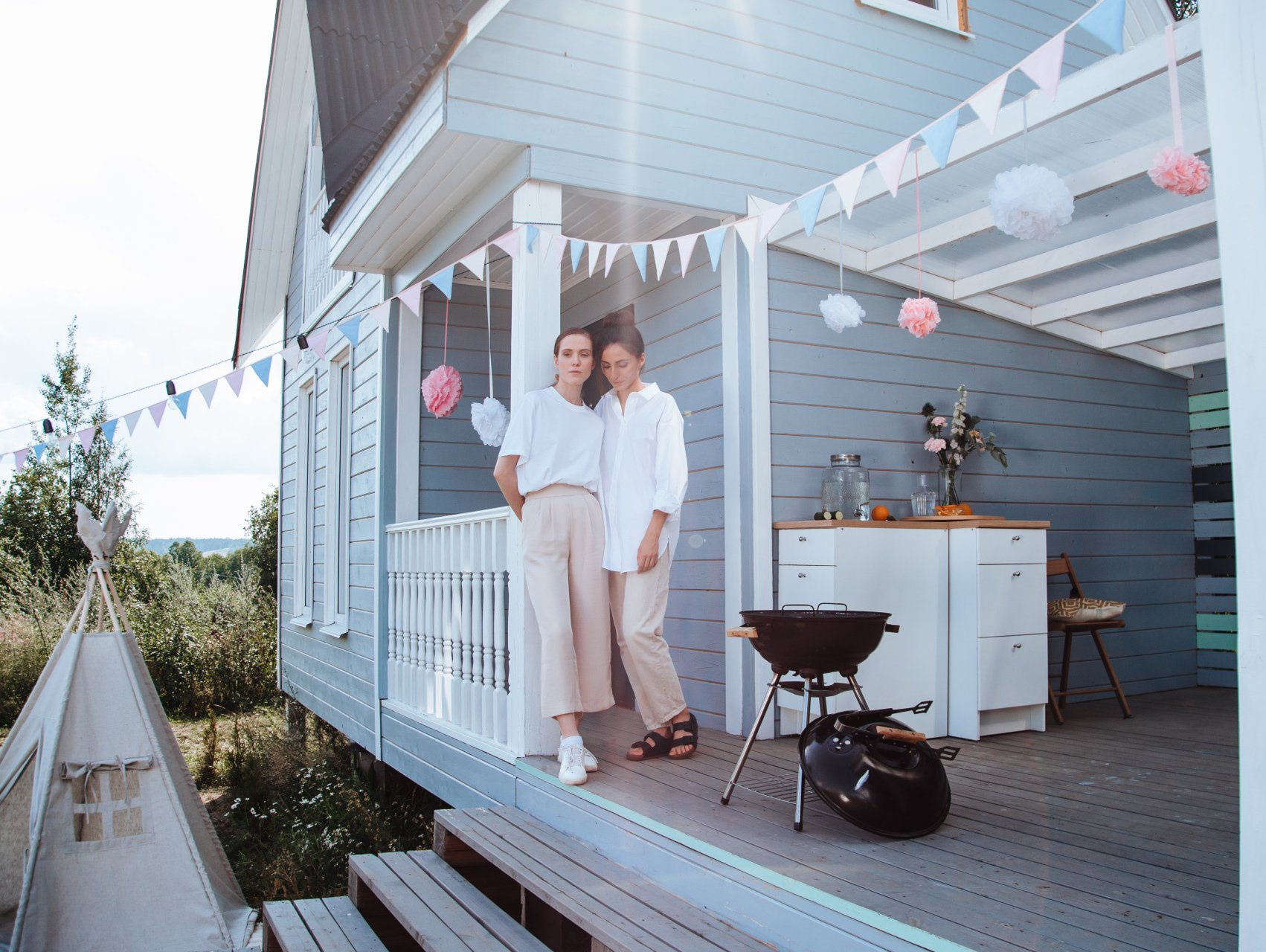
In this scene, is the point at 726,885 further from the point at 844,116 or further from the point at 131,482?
the point at 131,482

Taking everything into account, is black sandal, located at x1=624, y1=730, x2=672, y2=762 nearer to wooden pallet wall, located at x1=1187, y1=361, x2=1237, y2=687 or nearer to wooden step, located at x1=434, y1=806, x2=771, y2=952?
wooden step, located at x1=434, y1=806, x2=771, y2=952

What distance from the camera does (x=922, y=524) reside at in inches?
175

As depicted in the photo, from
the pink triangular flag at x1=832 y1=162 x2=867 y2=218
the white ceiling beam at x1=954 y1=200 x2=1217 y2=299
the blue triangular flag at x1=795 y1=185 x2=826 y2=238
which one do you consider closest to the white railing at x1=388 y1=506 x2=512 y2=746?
the blue triangular flag at x1=795 y1=185 x2=826 y2=238

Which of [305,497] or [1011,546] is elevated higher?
[305,497]

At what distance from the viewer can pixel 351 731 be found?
21.2 feet

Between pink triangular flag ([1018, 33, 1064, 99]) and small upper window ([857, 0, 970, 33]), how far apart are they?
2898 millimetres

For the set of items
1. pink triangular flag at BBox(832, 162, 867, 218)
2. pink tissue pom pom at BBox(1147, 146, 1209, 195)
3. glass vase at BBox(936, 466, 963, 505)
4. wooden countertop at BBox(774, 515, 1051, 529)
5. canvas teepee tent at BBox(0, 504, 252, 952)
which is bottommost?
canvas teepee tent at BBox(0, 504, 252, 952)

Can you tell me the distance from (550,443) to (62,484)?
14133 millimetres

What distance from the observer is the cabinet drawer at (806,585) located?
162 inches

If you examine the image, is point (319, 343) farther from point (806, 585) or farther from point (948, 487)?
point (948, 487)

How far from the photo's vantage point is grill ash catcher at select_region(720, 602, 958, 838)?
269 cm

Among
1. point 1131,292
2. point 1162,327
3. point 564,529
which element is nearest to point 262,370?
point 564,529

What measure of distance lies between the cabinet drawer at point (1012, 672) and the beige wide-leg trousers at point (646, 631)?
4.62 feet

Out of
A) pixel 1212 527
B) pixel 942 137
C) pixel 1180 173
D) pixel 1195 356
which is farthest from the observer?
pixel 1212 527
